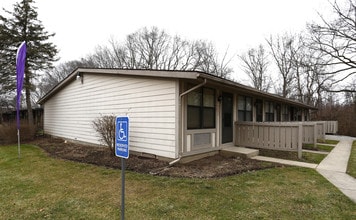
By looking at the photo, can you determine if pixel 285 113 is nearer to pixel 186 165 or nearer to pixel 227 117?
pixel 227 117

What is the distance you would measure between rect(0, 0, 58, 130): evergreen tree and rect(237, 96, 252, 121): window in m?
12.6

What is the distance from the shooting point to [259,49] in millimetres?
29625

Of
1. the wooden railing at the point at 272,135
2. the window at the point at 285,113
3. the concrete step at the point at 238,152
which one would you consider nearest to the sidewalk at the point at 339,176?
the wooden railing at the point at 272,135

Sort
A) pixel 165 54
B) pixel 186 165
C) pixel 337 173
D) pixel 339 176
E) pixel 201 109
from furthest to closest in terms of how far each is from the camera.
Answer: pixel 165 54 < pixel 201 109 < pixel 186 165 < pixel 337 173 < pixel 339 176

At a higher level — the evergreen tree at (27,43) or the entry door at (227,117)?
the evergreen tree at (27,43)

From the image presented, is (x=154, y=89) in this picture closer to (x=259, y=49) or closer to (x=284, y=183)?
(x=284, y=183)

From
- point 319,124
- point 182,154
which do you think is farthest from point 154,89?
point 319,124

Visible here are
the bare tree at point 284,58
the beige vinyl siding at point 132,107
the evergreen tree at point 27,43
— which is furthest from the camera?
the bare tree at point 284,58

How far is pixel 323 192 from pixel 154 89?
4.81 meters

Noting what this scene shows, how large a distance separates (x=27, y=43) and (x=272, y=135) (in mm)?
15656

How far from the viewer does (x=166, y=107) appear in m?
6.23

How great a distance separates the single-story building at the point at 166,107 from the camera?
238 inches

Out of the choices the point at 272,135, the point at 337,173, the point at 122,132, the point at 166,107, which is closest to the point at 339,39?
the point at 272,135

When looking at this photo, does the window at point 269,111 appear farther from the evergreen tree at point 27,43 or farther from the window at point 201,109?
the evergreen tree at point 27,43
